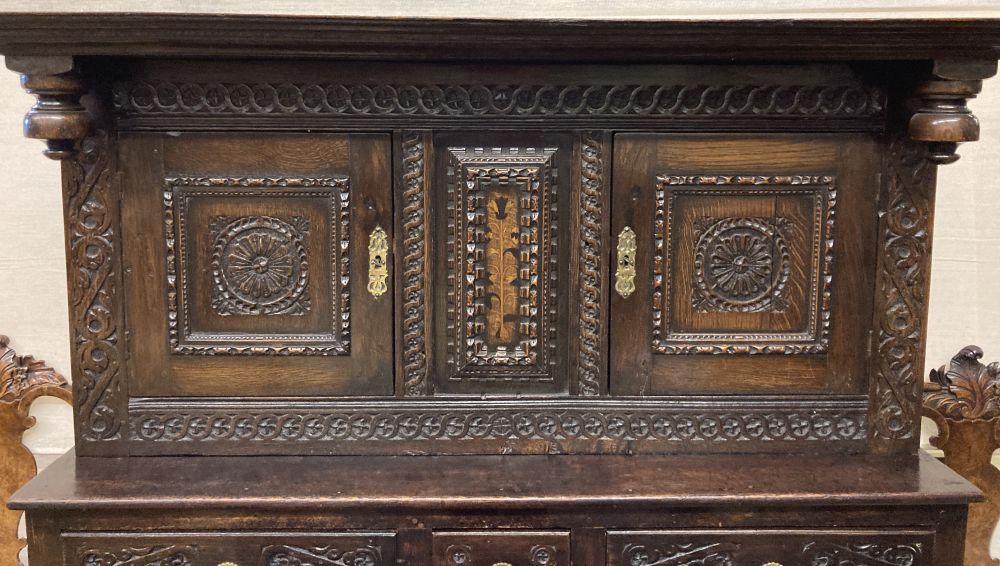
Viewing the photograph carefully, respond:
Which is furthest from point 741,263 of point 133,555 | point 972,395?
point 133,555

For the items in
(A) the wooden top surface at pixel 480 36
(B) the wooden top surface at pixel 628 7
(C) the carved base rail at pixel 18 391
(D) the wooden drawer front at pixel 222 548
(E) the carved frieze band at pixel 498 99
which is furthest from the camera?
(C) the carved base rail at pixel 18 391

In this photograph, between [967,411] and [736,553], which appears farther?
[967,411]

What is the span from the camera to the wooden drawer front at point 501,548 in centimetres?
154

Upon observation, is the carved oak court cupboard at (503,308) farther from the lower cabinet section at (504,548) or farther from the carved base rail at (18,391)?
the carved base rail at (18,391)

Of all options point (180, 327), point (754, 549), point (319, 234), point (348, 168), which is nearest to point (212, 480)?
point (180, 327)

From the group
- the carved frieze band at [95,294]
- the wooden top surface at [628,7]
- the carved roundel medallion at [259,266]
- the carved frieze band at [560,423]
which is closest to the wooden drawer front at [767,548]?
the carved frieze band at [560,423]

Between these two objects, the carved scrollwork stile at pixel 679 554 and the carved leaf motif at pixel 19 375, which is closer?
the carved scrollwork stile at pixel 679 554

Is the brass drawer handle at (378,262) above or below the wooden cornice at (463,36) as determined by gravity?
below

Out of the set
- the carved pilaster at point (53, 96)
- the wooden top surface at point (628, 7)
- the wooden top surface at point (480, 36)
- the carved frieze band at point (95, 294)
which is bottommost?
the carved frieze band at point (95, 294)

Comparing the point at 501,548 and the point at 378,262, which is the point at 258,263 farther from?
the point at 501,548

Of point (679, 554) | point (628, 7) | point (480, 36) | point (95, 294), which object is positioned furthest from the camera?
point (628, 7)

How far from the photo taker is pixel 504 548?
154cm

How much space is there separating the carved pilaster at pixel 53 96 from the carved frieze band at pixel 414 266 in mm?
569

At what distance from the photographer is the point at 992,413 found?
205 cm
